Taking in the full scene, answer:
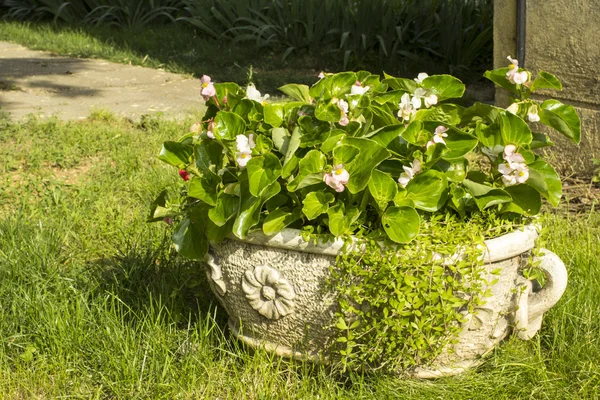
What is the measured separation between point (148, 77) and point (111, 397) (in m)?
4.86

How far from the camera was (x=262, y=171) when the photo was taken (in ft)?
7.63

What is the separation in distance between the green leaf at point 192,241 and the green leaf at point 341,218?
Result: 0.44 meters

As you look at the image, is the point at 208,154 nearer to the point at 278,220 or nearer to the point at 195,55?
the point at 278,220

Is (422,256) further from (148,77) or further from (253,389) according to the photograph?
(148,77)

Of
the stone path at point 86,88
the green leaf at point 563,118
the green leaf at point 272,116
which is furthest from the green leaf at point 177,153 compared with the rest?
the stone path at point 86,88

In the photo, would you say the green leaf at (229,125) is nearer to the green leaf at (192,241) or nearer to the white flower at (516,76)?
the green leaf at (192,241)

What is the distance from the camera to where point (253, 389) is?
2.55m

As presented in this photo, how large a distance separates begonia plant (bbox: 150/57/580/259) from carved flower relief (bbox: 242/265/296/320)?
13 centimetres

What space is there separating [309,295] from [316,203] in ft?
0.88

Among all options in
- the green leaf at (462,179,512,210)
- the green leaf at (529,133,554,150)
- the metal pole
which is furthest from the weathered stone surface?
the green leaf at (462,179,512,210)

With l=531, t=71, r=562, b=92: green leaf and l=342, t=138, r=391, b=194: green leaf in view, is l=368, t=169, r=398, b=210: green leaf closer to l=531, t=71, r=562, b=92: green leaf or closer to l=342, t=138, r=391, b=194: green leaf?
l=342, t=138, r=391, b=194: green leaf

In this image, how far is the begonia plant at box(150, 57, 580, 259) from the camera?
7.57ft

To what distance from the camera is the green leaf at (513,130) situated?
7.83 ft

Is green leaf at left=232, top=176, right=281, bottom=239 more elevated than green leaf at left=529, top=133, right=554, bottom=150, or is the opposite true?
green leaf at left=529, top=133, right=554, bottom=150
